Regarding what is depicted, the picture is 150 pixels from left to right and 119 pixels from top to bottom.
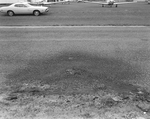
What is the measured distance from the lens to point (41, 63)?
21.8ft

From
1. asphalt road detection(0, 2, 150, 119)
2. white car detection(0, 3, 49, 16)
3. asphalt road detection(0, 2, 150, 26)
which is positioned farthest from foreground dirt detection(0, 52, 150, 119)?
white car detection(0, 3, 49, 16)

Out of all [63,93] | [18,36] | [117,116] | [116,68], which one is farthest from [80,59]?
[18,36]

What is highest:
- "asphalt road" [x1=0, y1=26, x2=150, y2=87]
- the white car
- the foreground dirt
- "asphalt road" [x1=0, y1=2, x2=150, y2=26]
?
the white car

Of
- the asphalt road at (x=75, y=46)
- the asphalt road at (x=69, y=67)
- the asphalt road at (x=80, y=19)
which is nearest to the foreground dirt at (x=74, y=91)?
the asphalt road at (x=69, y=67)

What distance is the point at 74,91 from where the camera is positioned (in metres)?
4.62

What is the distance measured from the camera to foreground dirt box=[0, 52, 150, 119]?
3.79m

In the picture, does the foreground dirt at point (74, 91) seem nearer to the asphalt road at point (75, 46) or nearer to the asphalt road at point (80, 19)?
the asphalt road at point (75, 46)

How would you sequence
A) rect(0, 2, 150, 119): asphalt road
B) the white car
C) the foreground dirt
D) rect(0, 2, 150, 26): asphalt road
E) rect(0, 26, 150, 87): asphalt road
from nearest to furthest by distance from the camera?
the foreground dirt
rect(0, 2, 150, 119): asphalt road
rect(0, 26, 150, 87): asphalt road
rect(0, 2, 150, 26): asphalt road
the white car

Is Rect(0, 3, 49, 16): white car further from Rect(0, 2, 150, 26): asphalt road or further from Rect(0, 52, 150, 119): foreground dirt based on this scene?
Rect(0, 52, 150, 119): foreground dirt

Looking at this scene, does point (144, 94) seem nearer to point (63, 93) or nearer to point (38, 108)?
point (63, 93)

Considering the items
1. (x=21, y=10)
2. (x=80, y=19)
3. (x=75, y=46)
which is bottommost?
(x=75, y=46)

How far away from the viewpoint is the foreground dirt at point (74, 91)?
149 inches

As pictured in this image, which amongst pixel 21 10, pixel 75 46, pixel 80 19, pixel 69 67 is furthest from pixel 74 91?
pixel 21 10

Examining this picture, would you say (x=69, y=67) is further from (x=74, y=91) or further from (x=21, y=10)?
(x=21, y=10)
